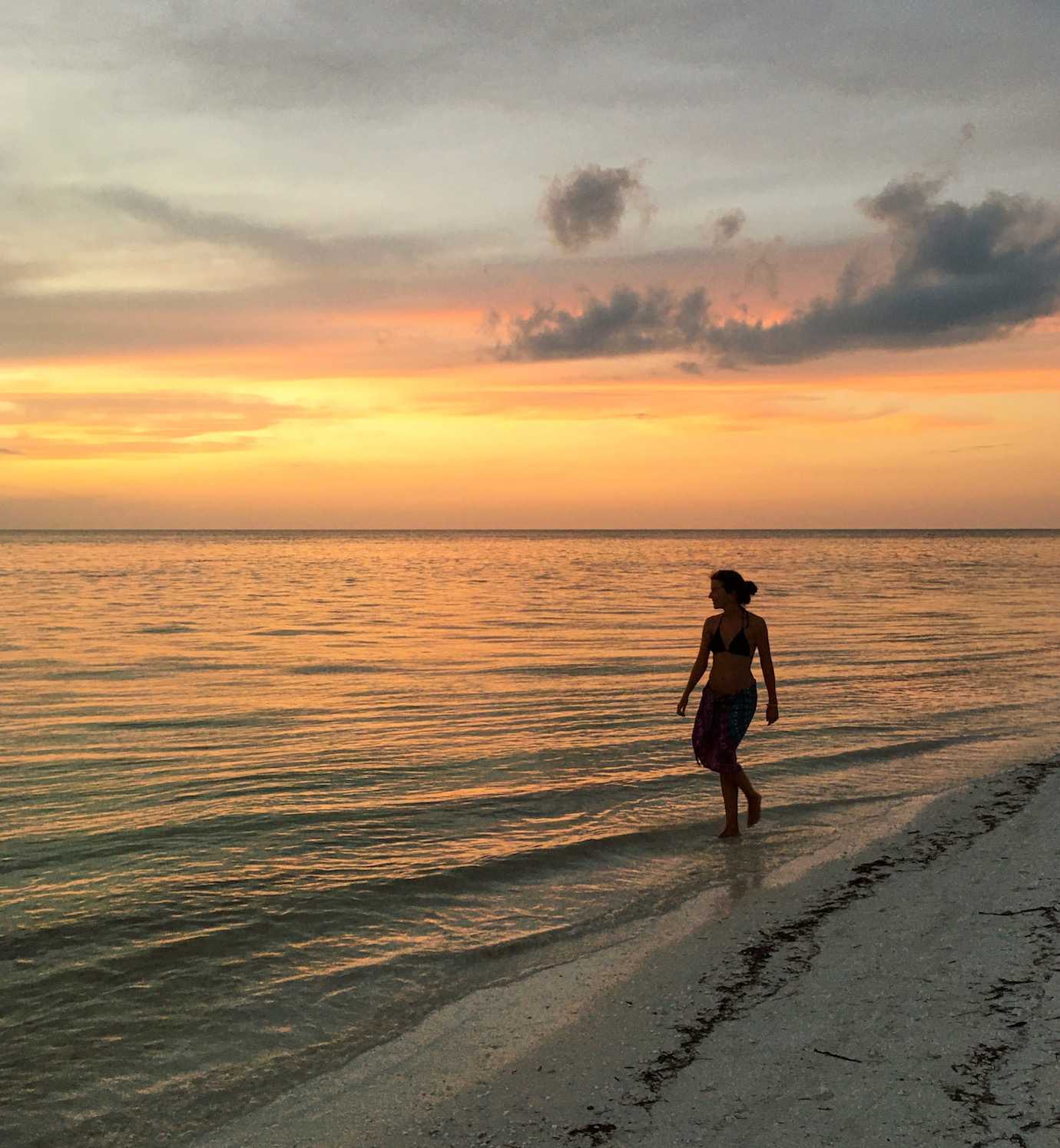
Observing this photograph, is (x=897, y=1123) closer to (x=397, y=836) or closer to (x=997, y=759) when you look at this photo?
(x=397, y=836)

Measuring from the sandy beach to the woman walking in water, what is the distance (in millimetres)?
1949

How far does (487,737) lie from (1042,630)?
21011 millimetres

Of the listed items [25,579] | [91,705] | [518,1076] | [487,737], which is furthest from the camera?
[25,579]

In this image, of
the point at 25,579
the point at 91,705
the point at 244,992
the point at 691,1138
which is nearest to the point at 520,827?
the point at 244,992

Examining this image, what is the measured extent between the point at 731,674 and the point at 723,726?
0.51m

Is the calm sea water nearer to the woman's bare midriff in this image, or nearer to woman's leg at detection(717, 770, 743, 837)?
woman's leg at detection(717, 770, 743, 837)

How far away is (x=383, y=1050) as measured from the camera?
5.28 meters

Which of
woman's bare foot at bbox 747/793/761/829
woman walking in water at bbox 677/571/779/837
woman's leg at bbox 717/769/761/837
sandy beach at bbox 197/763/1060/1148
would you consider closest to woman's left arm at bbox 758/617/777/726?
woman walking in water at bbox 677/571/779/837

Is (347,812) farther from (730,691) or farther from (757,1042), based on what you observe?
(757,1042)

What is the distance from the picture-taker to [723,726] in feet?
30.4

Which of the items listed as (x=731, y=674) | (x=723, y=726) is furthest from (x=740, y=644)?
(x=723, y=726)

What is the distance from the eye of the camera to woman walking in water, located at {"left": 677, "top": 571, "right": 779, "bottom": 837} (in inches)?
359

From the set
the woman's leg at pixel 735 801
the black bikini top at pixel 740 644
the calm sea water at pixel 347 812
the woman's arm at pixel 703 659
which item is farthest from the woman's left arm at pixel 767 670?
the calm sea water at pixel 347 812

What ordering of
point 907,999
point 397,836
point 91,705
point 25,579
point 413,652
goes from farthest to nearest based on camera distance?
point 25,579
point 413,652
point 91,705
point 397,836
point 907,999
